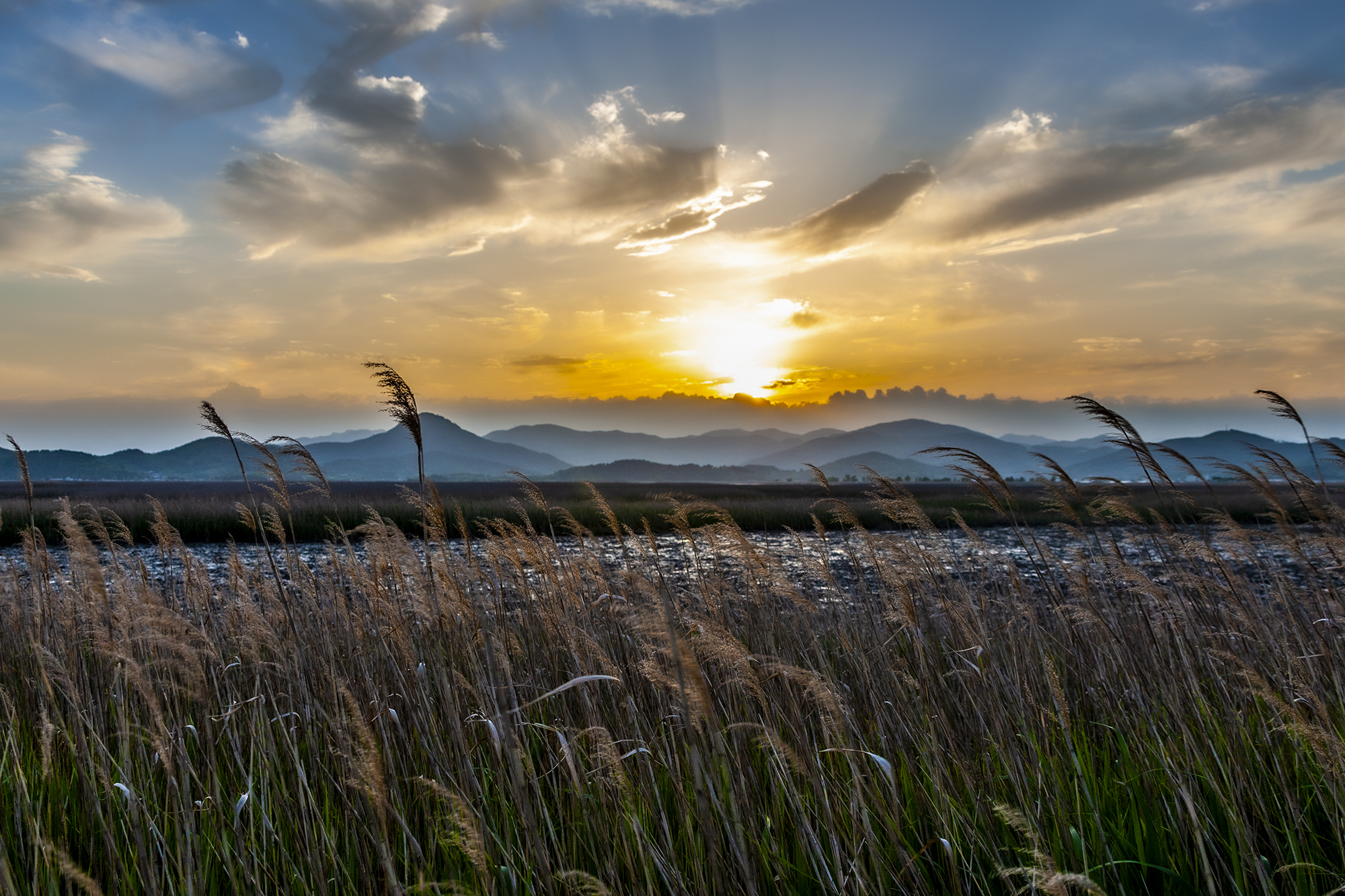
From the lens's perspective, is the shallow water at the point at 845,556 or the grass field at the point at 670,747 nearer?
the grass field at the point at 670,747

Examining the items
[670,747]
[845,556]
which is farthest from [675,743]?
[845,556]

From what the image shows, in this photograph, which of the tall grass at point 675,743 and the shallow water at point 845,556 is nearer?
the tall grass at point 675,743

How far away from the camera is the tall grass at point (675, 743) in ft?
8.91

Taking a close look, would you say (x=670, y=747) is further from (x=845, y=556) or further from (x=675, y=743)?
(x=845, y=556)

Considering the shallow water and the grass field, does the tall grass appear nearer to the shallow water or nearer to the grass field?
the grass field

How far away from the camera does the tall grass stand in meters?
2.72

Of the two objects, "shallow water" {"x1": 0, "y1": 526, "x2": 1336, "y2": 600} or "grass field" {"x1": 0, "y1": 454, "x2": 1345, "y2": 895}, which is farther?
"shallow water" {"x1": 0, "y1": 526, "x2": 1336, "y2": 600}

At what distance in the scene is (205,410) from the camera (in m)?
5.21

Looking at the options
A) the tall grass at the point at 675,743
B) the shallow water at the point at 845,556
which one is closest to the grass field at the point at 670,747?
the tall grass at the point at 675,743

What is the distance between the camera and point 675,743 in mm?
3805

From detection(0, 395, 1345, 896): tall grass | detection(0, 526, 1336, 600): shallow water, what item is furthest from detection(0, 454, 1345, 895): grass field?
detection(0, 526, 1336, 600): shallow water

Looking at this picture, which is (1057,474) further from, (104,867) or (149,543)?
(149,543)

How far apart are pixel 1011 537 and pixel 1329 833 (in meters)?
27.4

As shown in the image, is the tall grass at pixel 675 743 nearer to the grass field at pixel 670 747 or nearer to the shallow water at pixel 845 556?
the grass field at pixel 670 747
